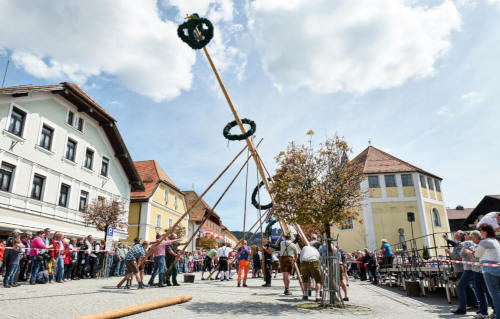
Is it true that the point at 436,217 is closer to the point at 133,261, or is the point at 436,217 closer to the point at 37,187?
the point at 133,261

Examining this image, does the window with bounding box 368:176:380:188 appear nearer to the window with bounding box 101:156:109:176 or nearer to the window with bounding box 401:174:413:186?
the window with bounding box 401:174:413:186

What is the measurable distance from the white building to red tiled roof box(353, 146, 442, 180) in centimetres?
2474

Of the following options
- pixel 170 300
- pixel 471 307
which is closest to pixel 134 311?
pixel 170 300

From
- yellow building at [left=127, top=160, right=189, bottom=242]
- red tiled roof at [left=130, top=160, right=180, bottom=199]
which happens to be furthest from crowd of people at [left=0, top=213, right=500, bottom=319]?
red tiled roof at [left=130, top=160, right=180, bottom=199]

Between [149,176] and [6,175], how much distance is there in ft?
59.3

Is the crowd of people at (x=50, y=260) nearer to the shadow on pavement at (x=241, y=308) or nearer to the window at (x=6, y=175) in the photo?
the window at (x=6, y=175)

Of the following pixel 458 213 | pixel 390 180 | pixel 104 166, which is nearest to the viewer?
pixel 104 166

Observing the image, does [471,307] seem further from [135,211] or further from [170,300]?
[135,211]

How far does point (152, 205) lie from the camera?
32.6 meters

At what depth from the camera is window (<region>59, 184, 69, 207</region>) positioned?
817 inches

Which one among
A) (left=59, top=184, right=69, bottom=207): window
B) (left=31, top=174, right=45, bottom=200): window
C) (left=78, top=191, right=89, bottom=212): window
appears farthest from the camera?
(left=78, top=191, right=89, bottom=212): window

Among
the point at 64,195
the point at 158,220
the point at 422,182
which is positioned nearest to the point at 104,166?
the point at 64,195

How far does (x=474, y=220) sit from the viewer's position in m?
40.1

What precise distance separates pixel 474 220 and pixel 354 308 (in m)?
40.6
